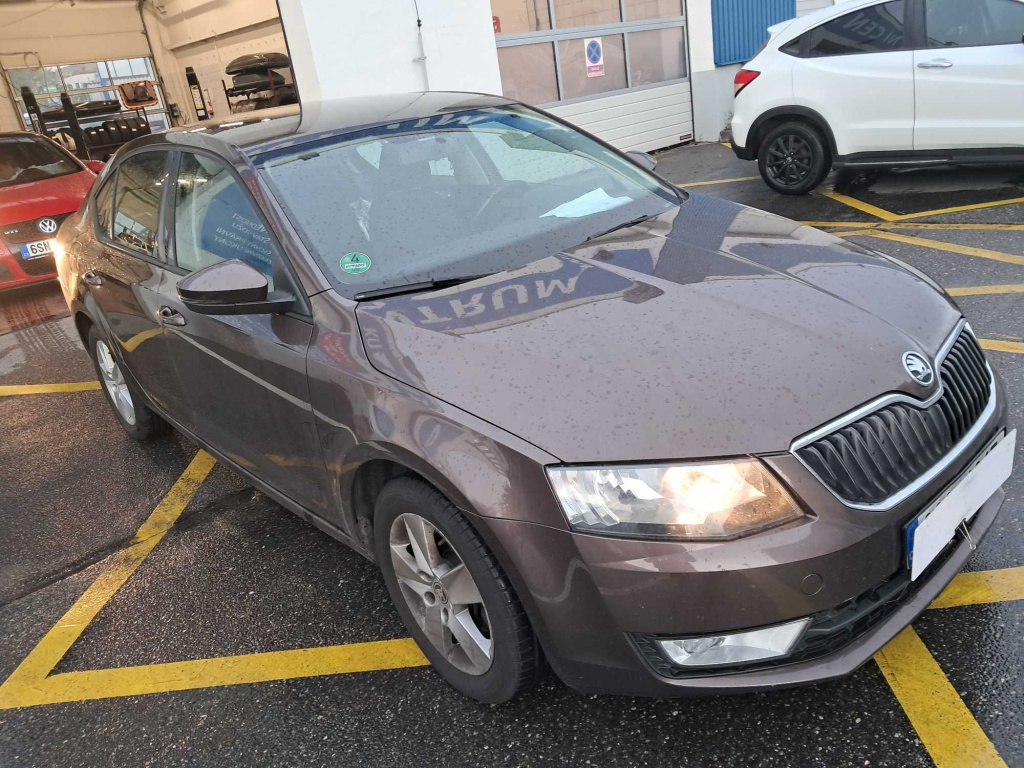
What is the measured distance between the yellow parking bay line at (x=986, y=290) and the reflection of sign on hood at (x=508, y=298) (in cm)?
313

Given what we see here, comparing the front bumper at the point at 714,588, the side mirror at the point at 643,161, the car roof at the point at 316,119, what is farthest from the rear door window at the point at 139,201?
the front bumper at the point at 714,588

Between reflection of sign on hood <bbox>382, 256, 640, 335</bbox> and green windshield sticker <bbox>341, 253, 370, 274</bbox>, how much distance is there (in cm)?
19

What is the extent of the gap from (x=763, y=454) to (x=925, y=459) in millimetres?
466

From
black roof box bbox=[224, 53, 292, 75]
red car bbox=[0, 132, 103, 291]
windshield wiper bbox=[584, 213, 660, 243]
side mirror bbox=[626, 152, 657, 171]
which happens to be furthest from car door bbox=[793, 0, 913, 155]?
black roof box bbox=[224, 53, 292, 75]

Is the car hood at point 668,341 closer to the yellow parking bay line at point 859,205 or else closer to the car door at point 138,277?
the car door at point 138,277

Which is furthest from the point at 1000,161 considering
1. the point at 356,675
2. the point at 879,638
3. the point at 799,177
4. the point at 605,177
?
the point at 356,675

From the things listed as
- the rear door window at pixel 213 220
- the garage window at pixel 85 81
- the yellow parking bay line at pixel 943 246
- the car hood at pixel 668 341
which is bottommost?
the yellow parking bay line at pixel 943 246

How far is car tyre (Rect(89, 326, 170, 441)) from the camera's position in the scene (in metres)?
4.29

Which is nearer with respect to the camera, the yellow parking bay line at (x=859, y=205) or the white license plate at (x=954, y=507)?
the white license plate at (x=954, y=507)

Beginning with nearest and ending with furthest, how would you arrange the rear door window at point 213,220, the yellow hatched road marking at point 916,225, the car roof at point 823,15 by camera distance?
1. the rear door window at point 213,220
2. the yellow hatched road marking at point 916,225
3. the car roof at point 823,15

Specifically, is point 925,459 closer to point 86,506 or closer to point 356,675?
point 356,675

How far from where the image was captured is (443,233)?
273 cm

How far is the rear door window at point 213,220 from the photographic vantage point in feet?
9.02

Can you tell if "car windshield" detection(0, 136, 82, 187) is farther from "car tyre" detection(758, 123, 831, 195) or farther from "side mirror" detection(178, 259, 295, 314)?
"side mirror" detection(178, 259, 295, 314)
